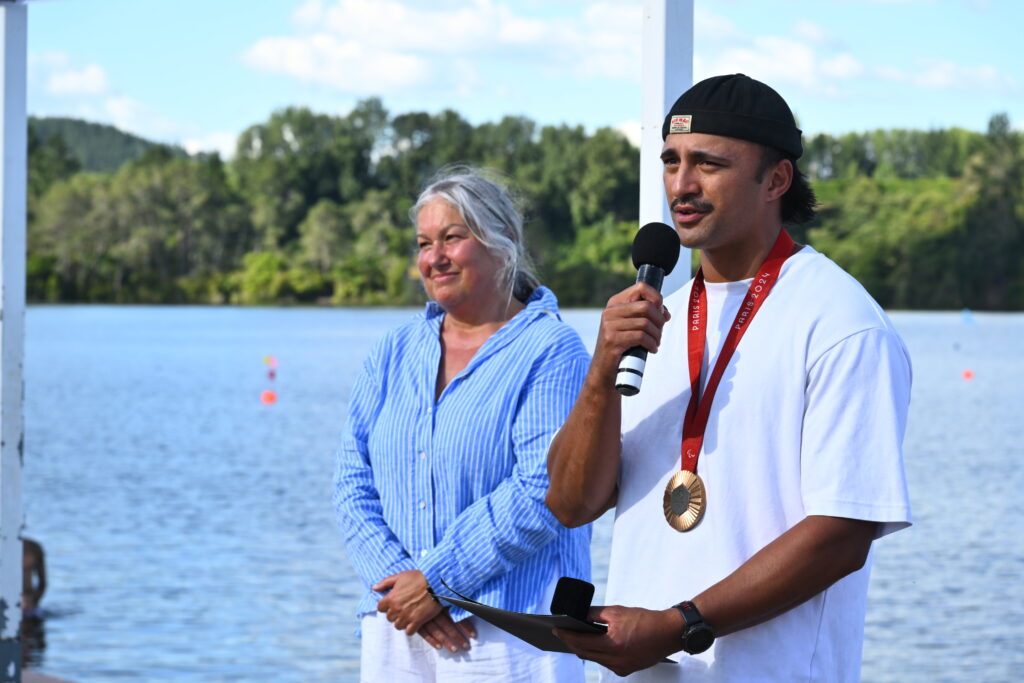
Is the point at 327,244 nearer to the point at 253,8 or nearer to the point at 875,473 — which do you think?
the point at 253,8

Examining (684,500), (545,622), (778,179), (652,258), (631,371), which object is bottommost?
(545,622)

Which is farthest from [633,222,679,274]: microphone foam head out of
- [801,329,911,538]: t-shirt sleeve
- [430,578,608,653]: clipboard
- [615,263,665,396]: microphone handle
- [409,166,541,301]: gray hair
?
[409,166,541,301]: gray hair

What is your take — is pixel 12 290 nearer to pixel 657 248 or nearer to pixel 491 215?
pixel 491 215

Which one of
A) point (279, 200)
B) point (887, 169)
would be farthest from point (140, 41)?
point (887, 169)

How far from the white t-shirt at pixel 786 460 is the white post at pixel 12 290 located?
2.19m

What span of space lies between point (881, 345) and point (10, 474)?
2.55 metres

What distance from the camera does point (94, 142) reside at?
307ft

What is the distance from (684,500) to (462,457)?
33.8 inches

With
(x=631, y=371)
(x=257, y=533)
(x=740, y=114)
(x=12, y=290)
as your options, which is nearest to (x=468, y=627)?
(x=631, y=371)

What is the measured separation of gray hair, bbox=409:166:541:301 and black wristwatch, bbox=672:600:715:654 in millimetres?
1163

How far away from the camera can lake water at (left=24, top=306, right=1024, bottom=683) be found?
11148 millimetres

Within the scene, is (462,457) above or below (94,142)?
below

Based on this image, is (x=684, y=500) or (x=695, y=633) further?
(x=684, y=500)

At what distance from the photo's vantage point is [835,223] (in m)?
57.5
